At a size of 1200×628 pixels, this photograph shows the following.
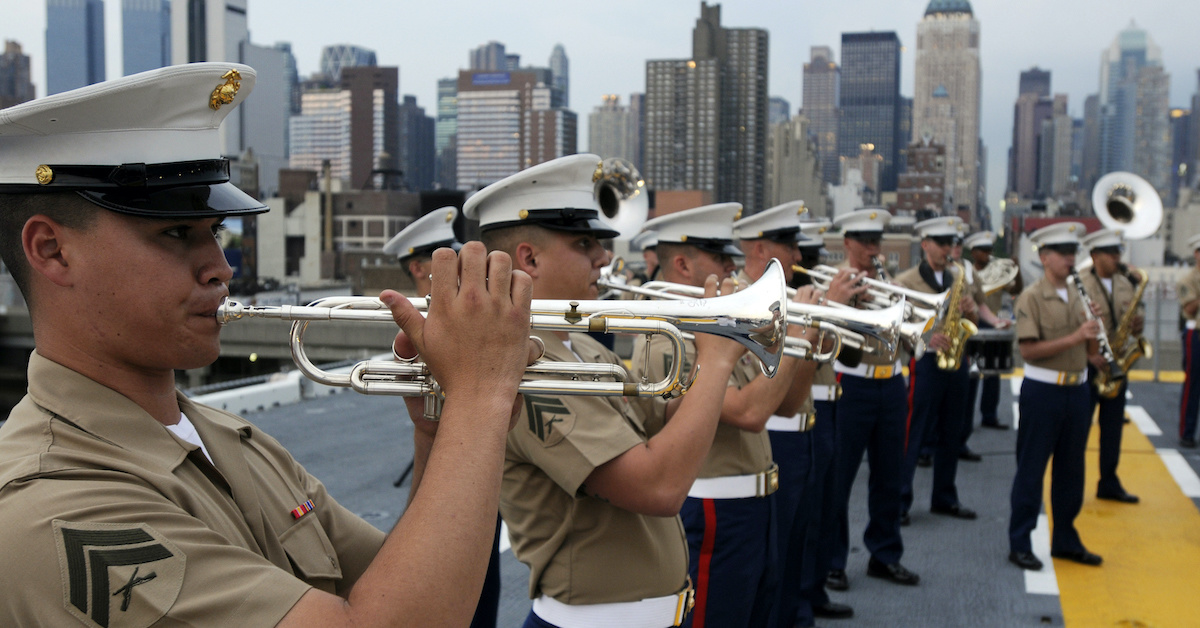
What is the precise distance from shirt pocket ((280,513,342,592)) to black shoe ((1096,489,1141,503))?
7868mm

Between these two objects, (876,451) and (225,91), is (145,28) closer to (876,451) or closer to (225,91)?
(876,451)

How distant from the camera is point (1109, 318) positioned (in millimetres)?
7969

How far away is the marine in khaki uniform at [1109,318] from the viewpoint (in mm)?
7812

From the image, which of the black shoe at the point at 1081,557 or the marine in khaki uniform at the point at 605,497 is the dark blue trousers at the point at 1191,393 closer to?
the black shoe at the point at 1081,557

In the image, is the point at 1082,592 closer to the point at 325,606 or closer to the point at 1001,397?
the point at 325,606

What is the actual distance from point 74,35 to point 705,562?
571ft

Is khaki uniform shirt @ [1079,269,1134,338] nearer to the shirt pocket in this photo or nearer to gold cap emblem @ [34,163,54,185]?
the shirt pocket

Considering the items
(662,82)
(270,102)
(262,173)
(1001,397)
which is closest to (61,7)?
(270,102)

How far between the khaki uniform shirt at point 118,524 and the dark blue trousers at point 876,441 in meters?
5.33

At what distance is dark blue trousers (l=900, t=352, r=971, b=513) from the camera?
778 cm

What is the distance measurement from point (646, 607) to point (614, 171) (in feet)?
11.7

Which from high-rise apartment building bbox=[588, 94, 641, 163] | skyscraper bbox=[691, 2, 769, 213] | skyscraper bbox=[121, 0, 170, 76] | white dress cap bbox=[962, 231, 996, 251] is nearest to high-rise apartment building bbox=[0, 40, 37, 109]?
skyscraper bbox=[121, 0, 170, 76]

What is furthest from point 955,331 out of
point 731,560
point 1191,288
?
point 731,560

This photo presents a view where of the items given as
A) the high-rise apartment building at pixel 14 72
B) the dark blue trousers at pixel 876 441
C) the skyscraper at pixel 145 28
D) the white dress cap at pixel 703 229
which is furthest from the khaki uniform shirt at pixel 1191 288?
the skyscraper at pixel 145 28
